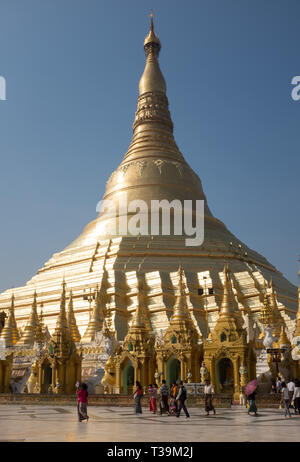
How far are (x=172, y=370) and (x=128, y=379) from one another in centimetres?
248

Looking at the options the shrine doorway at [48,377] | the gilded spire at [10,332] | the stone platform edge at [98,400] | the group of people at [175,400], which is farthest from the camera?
the gilded spire at [10,332]

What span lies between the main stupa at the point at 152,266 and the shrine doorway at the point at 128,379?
420 centimetres

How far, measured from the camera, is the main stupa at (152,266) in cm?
3712

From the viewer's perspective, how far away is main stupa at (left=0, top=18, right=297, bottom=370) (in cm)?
3712

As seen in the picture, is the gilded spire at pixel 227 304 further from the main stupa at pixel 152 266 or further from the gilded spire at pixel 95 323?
the gilded spire at pixel 95 323

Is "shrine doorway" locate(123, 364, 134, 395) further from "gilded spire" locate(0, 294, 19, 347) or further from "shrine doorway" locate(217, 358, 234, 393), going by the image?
"gilded spire" locate(0, 294, 19, 347)

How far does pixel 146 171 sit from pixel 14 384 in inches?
1112

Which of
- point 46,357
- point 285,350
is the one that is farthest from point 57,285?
point 285,350

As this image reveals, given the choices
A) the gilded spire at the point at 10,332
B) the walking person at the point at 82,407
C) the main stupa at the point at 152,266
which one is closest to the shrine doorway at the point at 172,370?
the main stupa at the point at 152,266

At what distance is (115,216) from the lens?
163 feet

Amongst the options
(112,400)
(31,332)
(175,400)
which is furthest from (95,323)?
(175,400)

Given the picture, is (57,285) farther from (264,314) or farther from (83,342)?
(264,314)

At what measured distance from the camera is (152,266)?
4178cm

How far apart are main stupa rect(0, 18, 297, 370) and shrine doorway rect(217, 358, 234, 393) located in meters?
4.36
